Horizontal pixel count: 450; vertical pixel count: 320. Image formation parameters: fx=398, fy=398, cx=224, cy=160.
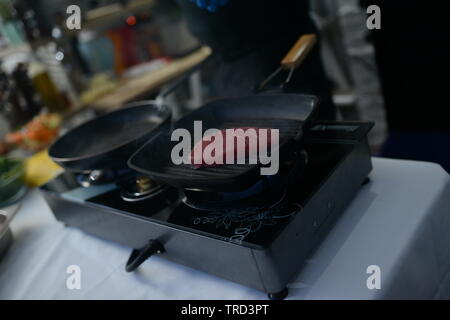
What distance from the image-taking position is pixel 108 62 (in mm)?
2967

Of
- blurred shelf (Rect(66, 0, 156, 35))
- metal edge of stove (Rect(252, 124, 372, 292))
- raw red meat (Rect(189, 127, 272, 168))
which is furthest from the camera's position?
blurred shelf (Rect(66, 0, 156, 35))

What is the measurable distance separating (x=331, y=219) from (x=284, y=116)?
26 cm

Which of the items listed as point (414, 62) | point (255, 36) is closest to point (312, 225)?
point (255, 36)

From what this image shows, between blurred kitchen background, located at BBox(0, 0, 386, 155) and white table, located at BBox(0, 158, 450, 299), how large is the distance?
87 cm

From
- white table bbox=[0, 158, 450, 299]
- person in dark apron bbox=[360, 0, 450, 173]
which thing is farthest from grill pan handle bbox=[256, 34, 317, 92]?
person in dark apron bbox=[360, 0, 450, 173]

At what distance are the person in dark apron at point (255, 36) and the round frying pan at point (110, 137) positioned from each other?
435 mm

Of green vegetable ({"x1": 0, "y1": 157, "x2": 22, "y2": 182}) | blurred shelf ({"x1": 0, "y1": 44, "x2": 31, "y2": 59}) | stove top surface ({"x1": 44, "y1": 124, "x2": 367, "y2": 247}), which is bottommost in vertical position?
green vegetable ({"x1": 0, "y1": 157, "x2": 22, "y2": 182})

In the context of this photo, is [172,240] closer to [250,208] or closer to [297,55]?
[250,208]

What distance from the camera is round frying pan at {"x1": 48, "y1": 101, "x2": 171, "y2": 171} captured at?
93 centimetres

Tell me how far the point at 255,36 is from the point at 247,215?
1010 mm

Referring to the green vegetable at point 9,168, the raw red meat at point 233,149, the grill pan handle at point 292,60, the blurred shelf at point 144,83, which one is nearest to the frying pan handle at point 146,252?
the raw red meat at point 233,149

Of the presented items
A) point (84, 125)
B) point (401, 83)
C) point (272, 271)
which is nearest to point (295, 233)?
point (272, 271)

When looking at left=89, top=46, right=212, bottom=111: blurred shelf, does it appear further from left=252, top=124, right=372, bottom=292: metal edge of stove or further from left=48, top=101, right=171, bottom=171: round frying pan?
left=252, top=124, right=372, bottom=292: metal edge of stove
